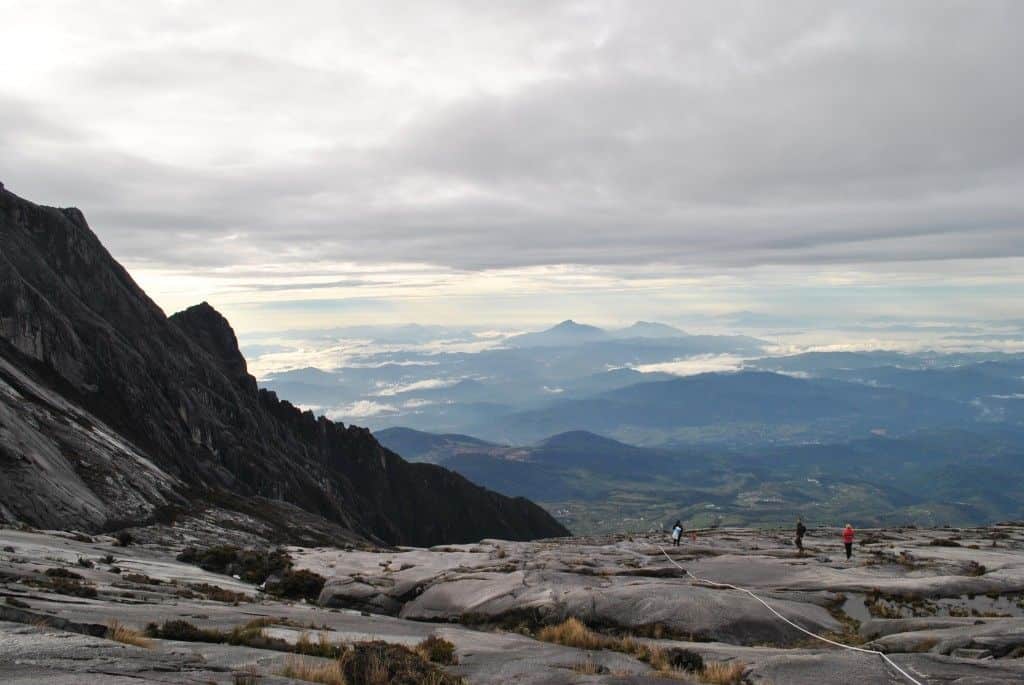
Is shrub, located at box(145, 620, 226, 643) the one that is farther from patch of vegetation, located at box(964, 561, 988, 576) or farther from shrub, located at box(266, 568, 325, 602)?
patch of vegetation, located at box(964, 561, 988, 576)

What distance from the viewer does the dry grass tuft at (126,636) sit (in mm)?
18719

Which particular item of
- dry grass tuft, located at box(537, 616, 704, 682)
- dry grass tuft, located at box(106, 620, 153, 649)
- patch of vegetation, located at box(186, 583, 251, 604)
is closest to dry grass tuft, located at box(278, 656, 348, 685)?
dry grass tuft, located at box(106, 620, 153, 649)

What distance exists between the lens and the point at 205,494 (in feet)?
306

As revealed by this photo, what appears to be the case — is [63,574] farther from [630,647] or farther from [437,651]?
[630,647]

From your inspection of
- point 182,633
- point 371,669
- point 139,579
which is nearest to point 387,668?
point 371,669

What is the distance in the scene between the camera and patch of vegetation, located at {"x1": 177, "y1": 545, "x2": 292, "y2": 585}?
1871 inches

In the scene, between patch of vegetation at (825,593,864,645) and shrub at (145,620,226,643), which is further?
patch of vegetation at (825,593,864,645)

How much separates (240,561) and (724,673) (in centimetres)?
Answer: 4040

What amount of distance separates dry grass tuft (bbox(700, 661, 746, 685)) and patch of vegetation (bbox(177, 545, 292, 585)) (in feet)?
109

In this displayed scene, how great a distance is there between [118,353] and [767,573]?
113723 millimetres

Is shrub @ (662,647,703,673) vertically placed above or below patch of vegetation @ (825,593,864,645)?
above

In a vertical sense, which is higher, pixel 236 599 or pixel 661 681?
pixel 661 681

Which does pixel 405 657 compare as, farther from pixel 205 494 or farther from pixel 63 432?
pixel 205 494

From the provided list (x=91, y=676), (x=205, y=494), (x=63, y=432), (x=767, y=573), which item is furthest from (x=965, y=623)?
(x=205, y=494)
